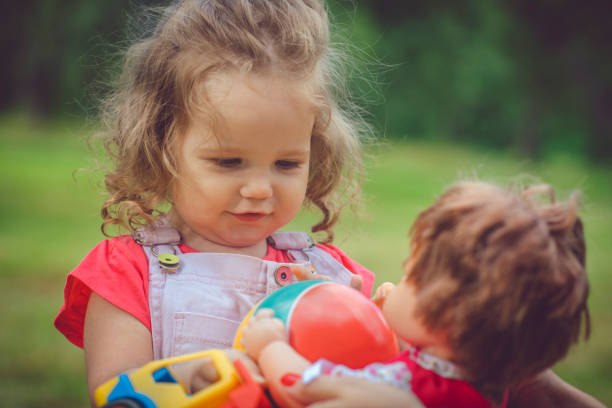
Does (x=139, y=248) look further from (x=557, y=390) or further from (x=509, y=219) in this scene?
(x=557, y=390)

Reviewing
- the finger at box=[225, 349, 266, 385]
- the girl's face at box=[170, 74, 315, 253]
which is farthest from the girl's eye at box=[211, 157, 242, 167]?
the finger at box=[225, 349, 266, 385]

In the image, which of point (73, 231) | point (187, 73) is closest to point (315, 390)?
point (187, 73)

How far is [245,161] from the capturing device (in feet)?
6.33

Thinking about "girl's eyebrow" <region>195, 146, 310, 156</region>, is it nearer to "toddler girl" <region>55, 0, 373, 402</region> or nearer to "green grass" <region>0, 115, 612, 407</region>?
"toddler girl" <region>55, 0, 373, 402</region>

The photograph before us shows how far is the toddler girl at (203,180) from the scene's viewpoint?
1.84 metres

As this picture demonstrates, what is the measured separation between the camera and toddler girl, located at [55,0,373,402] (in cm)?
184

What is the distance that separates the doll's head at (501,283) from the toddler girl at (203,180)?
24.8 inches

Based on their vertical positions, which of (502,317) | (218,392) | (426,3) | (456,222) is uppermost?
(426,3)

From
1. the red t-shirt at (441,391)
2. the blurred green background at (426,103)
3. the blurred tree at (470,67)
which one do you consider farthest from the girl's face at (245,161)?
the blurred tree at (470,67)

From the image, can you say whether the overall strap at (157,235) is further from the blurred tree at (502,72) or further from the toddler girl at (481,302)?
the blurred tree at (502,72)

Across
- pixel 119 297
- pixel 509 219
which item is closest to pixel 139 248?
pixel 119 297

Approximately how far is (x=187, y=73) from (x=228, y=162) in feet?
1.09

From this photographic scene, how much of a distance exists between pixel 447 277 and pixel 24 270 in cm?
595

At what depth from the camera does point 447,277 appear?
1.36 meters
